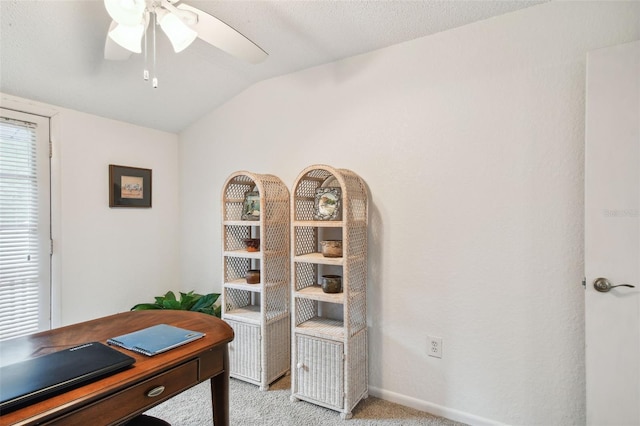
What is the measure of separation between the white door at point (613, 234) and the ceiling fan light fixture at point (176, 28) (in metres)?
1.85

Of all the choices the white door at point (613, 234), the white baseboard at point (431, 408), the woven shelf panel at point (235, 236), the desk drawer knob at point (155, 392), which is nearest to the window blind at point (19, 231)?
the woven shelf panel at point (235, 236)

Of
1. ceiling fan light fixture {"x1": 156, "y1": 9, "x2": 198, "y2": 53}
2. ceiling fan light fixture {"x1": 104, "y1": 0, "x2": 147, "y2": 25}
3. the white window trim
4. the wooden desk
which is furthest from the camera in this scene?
the white window trim

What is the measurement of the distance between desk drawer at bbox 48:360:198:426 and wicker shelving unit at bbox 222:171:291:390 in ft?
3.84

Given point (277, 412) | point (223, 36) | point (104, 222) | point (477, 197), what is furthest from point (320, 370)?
point (104, 222)

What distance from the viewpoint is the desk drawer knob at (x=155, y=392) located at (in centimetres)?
107

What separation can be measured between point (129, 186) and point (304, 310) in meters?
1.94

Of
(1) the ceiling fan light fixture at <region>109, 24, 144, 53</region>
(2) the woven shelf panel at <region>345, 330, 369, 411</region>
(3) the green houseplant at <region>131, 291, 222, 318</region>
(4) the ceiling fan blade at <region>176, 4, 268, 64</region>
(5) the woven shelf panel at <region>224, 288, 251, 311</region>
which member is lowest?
(2) the woven shelf panel at <region>345, 330, 369, 411</region>

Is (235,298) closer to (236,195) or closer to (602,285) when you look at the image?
(236,195)

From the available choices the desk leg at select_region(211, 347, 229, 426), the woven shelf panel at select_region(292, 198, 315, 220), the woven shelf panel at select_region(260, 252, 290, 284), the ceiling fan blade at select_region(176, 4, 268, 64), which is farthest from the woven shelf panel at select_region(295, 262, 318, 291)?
the ceiling fan blade at select_region(176, 4, 268, 64)

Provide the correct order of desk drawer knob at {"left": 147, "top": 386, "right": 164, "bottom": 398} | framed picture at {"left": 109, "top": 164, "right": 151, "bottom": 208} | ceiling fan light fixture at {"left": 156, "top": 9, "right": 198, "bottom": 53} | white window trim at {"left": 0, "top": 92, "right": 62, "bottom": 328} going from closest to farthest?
desk drawer knob at {"left": 147, "top": 386, "right": 164, "bottom": 398}
ceiling fan light fixture at {"left": 156, "top": 9, "right": 198, "bottom": 53}
white window trim at {"left": 0, "top": 92, "right": 62, "bottom": 328}
framed picture at {"left": 109, "top": 164, "right": 151, "bottom": 208}

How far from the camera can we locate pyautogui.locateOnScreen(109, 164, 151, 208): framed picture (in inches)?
113

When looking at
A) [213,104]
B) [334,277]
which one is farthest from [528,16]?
A: [213,104]

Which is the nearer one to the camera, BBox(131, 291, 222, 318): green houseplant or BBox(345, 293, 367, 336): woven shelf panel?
BBox(345, 293, 367, 336): woven shelf panel

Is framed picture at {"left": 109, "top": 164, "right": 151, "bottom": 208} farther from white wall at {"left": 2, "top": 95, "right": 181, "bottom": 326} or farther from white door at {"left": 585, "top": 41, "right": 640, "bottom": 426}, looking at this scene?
white door at {"left": 585, "top": 41, "right": 640, "bottom": 426}
